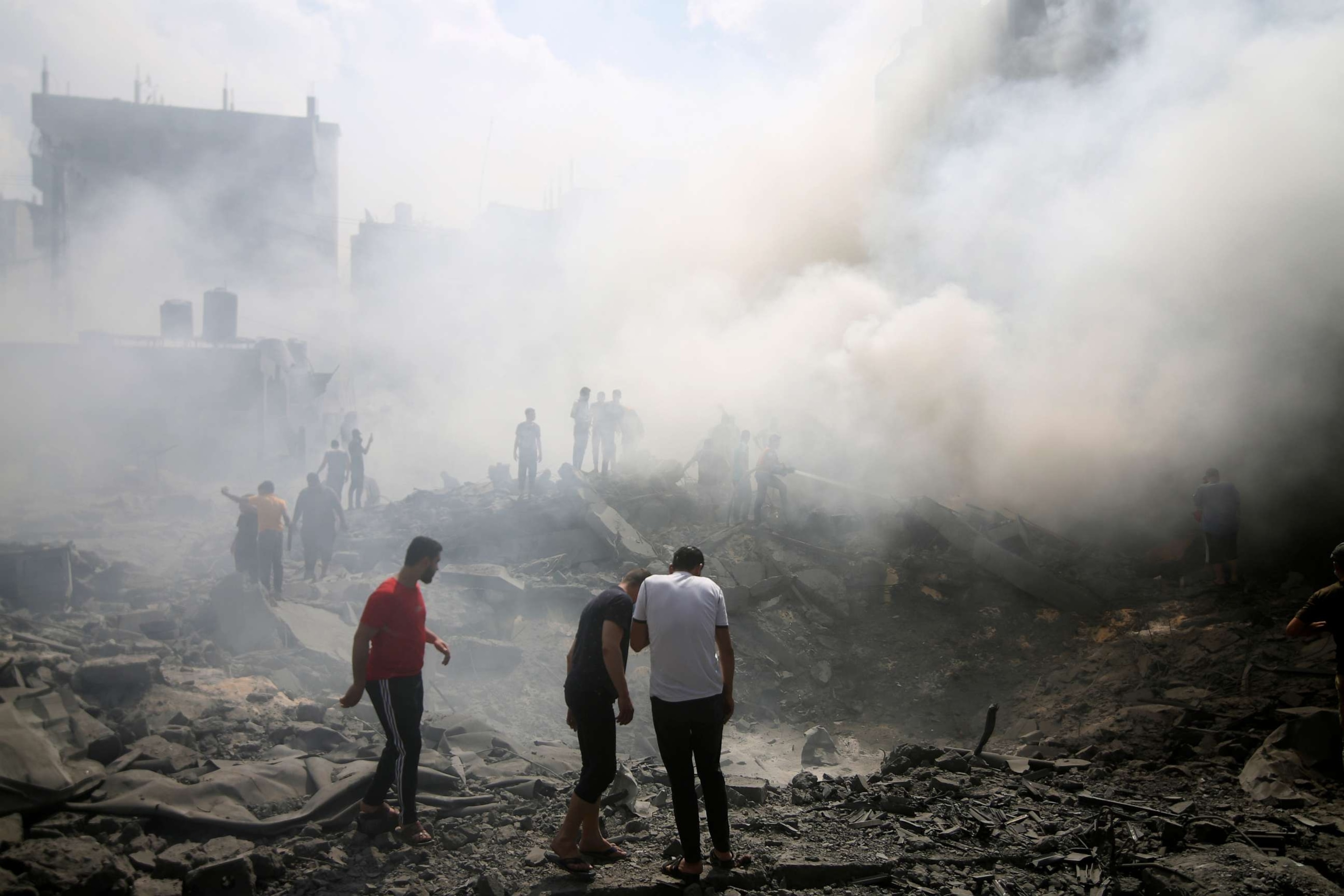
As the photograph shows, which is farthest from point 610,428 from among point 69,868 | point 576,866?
point 69,868

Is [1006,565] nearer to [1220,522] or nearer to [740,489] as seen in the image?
[1220,522]

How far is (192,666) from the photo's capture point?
7.10m

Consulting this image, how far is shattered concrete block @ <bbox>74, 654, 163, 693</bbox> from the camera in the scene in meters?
5.23

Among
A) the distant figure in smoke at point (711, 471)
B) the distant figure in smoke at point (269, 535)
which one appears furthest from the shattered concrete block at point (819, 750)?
the distant figure in smoke at point (269, 535)

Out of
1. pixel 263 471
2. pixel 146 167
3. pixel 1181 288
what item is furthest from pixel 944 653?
pixel 146 167

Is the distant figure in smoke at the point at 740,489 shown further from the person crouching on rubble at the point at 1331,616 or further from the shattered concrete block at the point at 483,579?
the person crouching on rubble at the point at 1331,616

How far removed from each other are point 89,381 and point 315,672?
14.6 m

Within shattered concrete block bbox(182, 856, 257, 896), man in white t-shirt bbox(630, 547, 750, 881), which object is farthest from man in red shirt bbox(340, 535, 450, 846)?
man in white t-shirt bbox(630, 547, 750, 881)

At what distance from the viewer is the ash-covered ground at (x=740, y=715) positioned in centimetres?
376

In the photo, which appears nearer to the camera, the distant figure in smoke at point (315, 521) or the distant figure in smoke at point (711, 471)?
the distant figure in smoke at point (315, 521)

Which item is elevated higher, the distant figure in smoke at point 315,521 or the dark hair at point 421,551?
the dark hair at point 421,551

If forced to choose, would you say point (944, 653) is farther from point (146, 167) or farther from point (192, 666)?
point (146, 167)

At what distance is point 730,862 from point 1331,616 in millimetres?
3297

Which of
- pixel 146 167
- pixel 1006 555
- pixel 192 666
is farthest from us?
pixel 146 167
